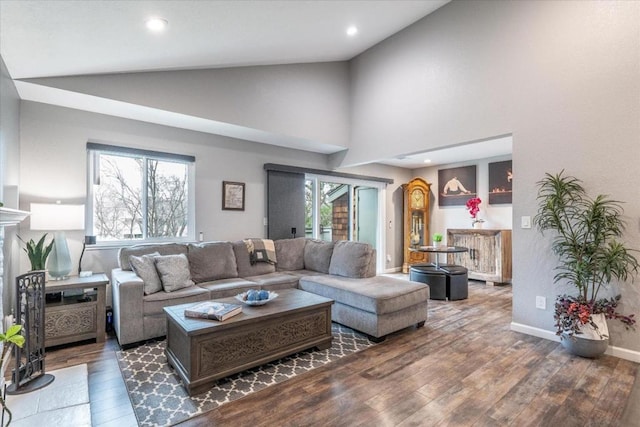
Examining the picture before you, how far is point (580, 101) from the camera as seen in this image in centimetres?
302

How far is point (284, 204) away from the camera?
5.33 m

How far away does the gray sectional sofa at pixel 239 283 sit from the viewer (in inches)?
121

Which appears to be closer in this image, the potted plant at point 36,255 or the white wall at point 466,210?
the potted plant at point 36,255

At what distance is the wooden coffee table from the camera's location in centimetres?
223

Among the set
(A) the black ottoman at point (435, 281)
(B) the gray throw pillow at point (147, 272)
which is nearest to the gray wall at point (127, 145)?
(B) the gray throw pillow at point (147, 272)

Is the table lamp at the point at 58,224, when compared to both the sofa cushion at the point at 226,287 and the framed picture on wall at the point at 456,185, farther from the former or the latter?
the framed picture on wall at the point at 456,185

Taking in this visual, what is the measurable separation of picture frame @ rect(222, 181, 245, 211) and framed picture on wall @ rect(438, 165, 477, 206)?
4.56 metres

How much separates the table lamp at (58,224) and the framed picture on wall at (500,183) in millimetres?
6635

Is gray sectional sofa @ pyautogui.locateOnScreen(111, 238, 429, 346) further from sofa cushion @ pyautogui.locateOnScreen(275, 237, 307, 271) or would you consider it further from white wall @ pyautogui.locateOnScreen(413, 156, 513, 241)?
white wall @ pyautogui.locateOnScreen(413, 156, 513, 241)

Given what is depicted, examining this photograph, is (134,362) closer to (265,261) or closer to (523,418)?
(265,261)

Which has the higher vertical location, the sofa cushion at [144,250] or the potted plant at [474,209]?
the potted plant at [474,209]

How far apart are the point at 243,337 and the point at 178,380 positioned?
0.58 m

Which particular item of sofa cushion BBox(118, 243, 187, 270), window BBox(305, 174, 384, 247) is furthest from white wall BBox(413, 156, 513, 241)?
sofa cushion BBox(118, 243, 187, 270)

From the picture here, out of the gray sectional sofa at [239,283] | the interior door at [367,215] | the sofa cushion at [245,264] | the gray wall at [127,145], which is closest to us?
the gray sectional sofa at [239,283]
